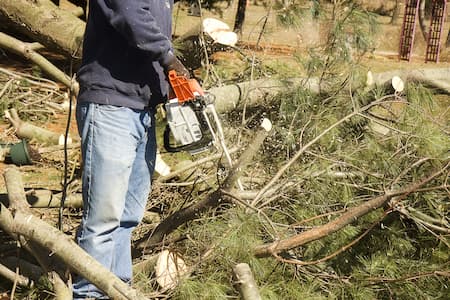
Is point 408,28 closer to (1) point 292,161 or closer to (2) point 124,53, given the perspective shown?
(1) point 292,161

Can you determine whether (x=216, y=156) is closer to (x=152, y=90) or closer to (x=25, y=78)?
(x=152, y=90)

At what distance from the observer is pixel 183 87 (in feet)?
9.09

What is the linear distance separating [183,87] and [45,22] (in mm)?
3191

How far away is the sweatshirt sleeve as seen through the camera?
2.60 m

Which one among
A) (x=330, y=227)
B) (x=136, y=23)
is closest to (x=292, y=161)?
(x=330, y=227)

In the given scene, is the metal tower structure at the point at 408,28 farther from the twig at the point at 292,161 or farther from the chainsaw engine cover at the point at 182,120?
the chainsaw engine cover at the point at 182,120

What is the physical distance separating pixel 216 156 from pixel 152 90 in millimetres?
977

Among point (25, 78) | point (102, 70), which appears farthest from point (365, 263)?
point (25, 78)

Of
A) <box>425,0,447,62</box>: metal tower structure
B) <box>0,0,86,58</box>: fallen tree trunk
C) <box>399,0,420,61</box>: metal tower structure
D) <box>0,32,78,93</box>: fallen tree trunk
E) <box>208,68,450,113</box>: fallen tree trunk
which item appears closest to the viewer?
<box>208,68,450,113</box>: fallen tree trunk

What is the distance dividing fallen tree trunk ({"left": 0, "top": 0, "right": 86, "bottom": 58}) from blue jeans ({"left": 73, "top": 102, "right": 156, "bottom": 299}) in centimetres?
283

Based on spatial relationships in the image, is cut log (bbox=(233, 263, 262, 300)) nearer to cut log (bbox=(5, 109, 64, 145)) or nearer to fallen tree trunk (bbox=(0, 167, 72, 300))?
fallen tree trunk (bbox=(0, 167, 72, 300))

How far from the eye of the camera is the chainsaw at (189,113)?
2.78 metres

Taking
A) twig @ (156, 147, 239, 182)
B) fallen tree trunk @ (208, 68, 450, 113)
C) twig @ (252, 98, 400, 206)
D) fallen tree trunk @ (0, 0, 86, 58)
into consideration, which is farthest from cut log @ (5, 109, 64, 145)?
twig @ (252, 98, 400, 206)

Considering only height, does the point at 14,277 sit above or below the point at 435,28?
above
